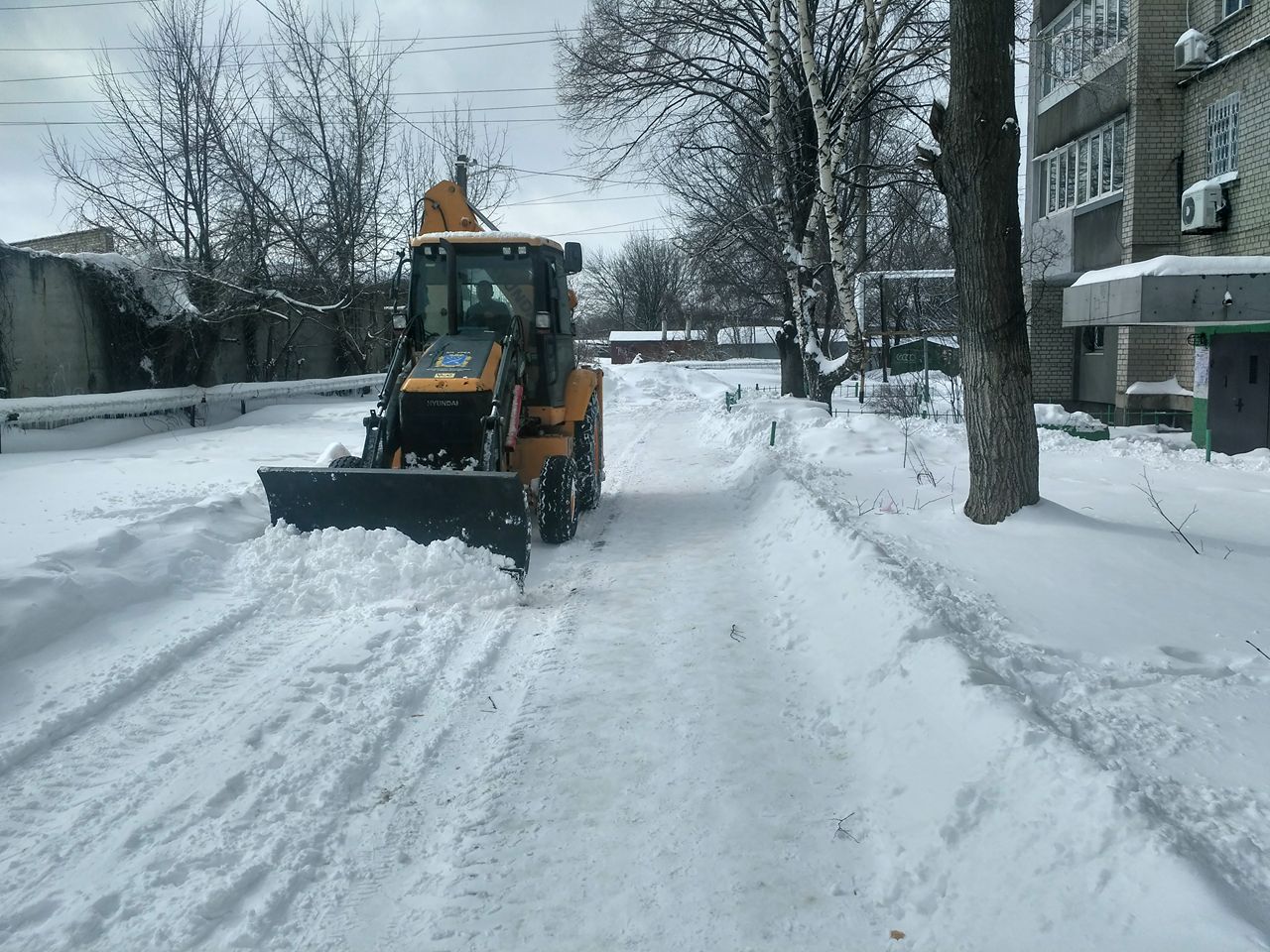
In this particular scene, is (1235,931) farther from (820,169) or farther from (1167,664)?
(820,169)

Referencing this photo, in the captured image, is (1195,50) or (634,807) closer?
(634,807)

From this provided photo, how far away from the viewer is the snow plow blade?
686cm

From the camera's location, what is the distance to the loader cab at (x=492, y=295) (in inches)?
354

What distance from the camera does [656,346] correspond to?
72250mm

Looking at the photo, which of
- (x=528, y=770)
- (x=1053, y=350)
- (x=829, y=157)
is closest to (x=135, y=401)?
(x=829, y=157)

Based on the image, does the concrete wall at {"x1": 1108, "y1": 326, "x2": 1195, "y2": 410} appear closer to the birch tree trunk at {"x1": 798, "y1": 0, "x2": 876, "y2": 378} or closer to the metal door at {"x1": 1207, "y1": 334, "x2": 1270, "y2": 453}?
the metal door at {"x1": 1207, "y1": 334, "x2": 1270, "y2": 453}

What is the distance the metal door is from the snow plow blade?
11.2m

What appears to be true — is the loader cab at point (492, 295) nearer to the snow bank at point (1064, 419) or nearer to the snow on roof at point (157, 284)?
the snow bank at point (1064, 419)

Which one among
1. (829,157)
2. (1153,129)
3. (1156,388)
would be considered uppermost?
(1153,129)

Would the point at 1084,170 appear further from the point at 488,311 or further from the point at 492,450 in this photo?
the point at 492,450

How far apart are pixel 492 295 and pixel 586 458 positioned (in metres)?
1.92

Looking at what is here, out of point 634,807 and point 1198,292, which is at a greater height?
point 1198,292

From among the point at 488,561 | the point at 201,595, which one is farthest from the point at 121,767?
the point at 488,561

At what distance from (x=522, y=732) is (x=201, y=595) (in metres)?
3.08
